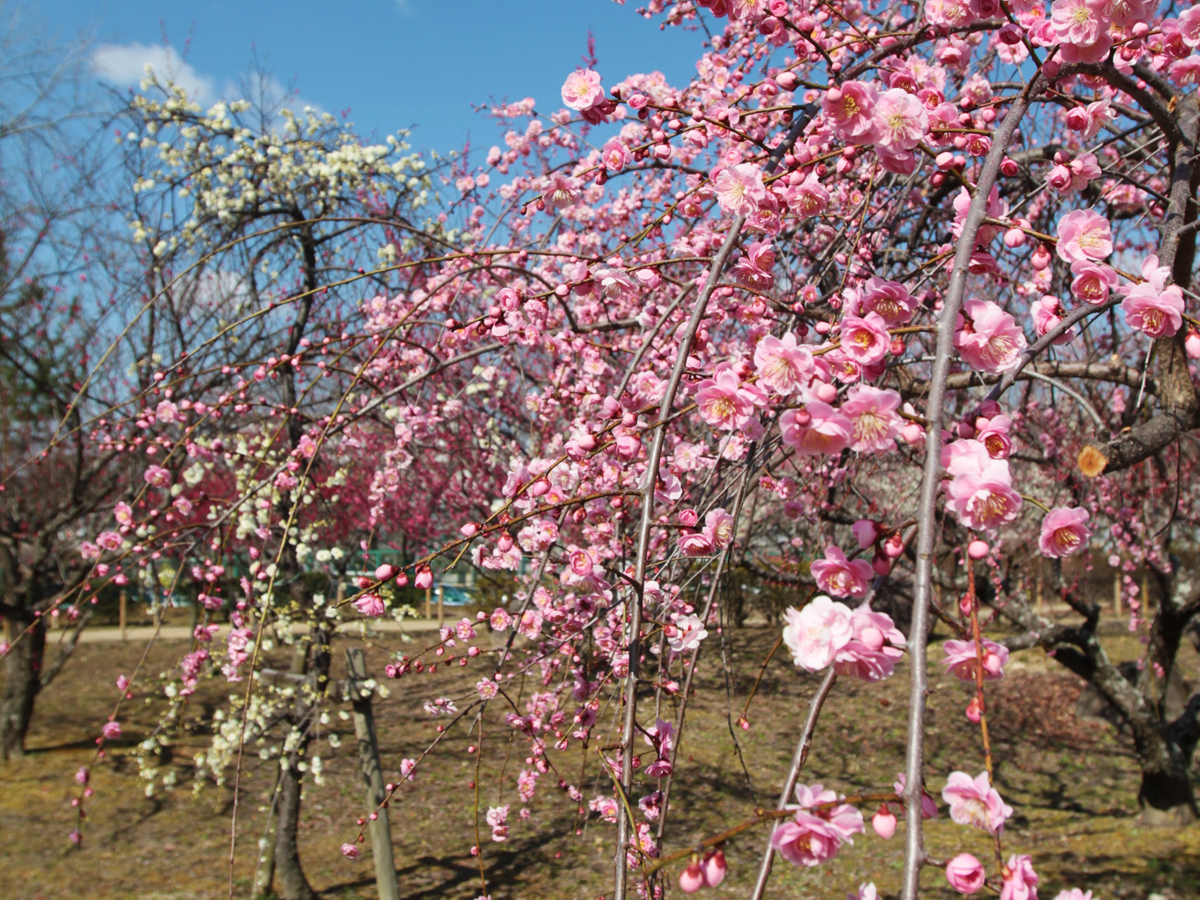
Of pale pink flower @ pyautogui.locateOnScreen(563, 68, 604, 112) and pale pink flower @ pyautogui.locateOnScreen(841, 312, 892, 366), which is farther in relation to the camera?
pale pink flower @ pyautogui.locateOnScreen(563, 68, 604, 112)

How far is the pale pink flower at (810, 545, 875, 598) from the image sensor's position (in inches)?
36.2

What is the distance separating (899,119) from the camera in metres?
1.18

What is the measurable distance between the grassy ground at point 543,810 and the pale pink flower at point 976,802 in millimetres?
2256

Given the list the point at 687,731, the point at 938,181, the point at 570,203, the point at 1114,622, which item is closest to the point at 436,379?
the point at 570,203

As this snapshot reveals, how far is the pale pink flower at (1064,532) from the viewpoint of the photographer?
0.97 m

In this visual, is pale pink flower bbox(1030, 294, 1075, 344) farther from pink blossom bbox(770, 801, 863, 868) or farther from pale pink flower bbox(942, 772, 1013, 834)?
pink blossom bbox(770, 801, 863, 868)

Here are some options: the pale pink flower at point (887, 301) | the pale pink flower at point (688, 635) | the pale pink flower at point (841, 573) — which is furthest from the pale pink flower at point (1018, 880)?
the pale pink flower at point (688, 635)

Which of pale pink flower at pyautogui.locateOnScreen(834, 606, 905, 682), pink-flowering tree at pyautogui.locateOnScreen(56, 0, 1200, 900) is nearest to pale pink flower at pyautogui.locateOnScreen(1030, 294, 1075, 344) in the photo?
pink-flowering tree at pyautogui.locateOnScreen(56, 0, 1200, 900)

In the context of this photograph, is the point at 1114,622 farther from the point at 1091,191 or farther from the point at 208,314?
the point at 208,314

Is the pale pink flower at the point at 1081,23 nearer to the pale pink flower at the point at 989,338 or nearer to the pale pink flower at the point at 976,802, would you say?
the pale pink flower at the point at 989,338

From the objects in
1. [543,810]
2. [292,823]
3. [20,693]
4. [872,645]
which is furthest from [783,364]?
[20,693]

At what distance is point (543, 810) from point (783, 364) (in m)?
5.60

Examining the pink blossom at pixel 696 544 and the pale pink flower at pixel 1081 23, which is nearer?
the pale pink flower at pixel 1081 23

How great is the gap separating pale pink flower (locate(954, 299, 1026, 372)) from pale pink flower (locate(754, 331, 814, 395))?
23 centimetres
